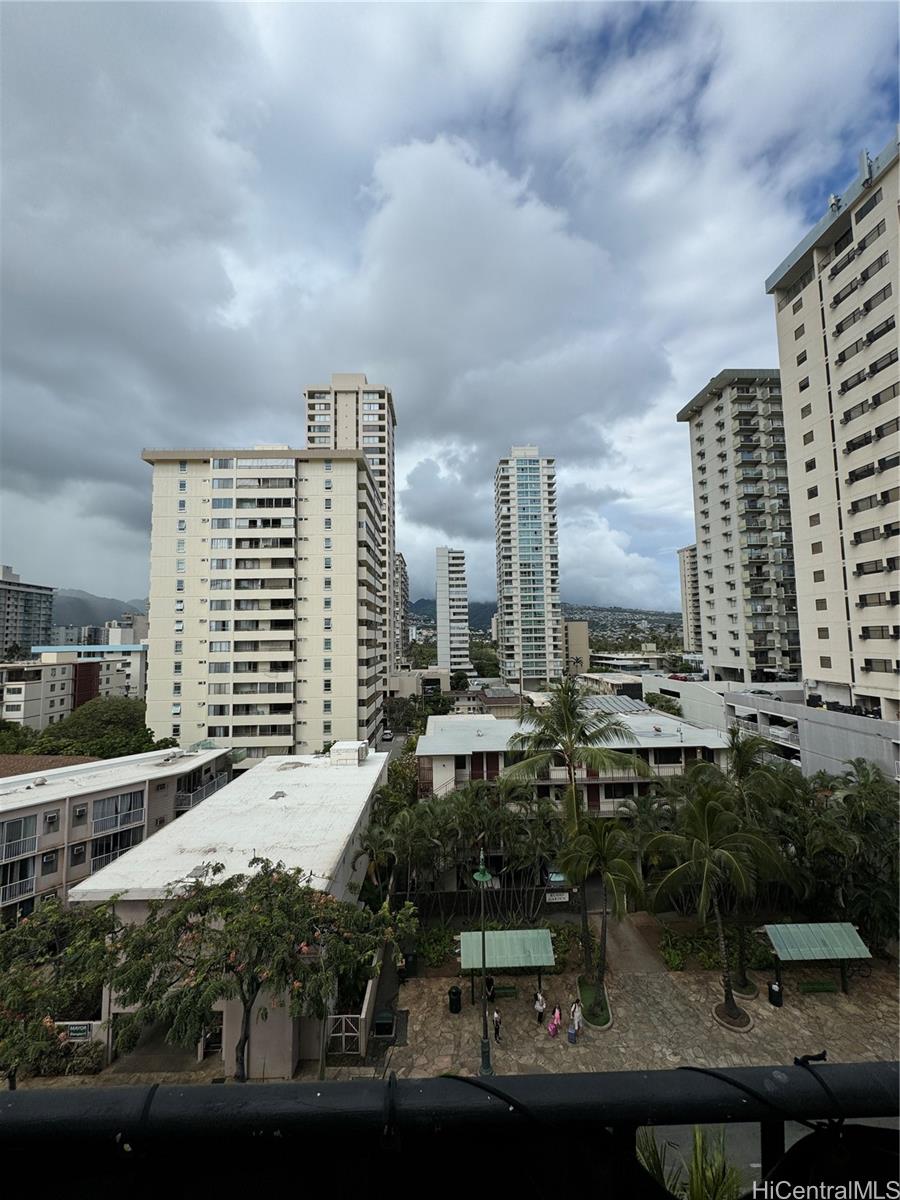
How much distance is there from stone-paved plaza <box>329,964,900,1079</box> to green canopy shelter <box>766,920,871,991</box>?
95 centimetres

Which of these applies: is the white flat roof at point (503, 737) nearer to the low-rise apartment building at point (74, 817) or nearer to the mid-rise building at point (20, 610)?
the low-rise apartment building at point (74, 817)

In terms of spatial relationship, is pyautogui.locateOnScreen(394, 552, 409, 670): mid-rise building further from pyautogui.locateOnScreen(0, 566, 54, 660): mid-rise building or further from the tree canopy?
pyautogui.locateOnScreen(0, 566, 54, 660): mid-rise building

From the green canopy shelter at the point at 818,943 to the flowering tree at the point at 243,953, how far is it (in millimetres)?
10635

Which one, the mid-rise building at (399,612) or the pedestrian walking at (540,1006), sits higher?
the mid-rise building at (399,612)

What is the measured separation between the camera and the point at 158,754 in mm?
24297

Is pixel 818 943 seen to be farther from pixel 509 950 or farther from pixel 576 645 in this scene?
pixel 576 645

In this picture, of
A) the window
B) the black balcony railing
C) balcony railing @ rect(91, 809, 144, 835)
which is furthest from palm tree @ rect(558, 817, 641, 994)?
the window

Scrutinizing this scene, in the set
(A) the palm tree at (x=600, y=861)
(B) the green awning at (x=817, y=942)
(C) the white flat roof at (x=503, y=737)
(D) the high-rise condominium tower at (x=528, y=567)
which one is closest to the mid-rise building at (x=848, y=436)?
(C) the white flat roof at (x=503, y=737)

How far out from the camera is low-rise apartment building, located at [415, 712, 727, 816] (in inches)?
849

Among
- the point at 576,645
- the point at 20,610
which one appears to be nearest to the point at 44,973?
the point at 576,645

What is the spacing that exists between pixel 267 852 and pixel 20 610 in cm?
12435

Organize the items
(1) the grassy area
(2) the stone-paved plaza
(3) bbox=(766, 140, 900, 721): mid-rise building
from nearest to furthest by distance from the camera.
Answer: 1. (2) the stone-paved plaza
2. (1) the grassy area
3. (3) bbox=(766, 140, 900, 721): mid-rise building

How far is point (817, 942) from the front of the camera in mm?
13883

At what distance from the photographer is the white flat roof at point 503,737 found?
2200cm
